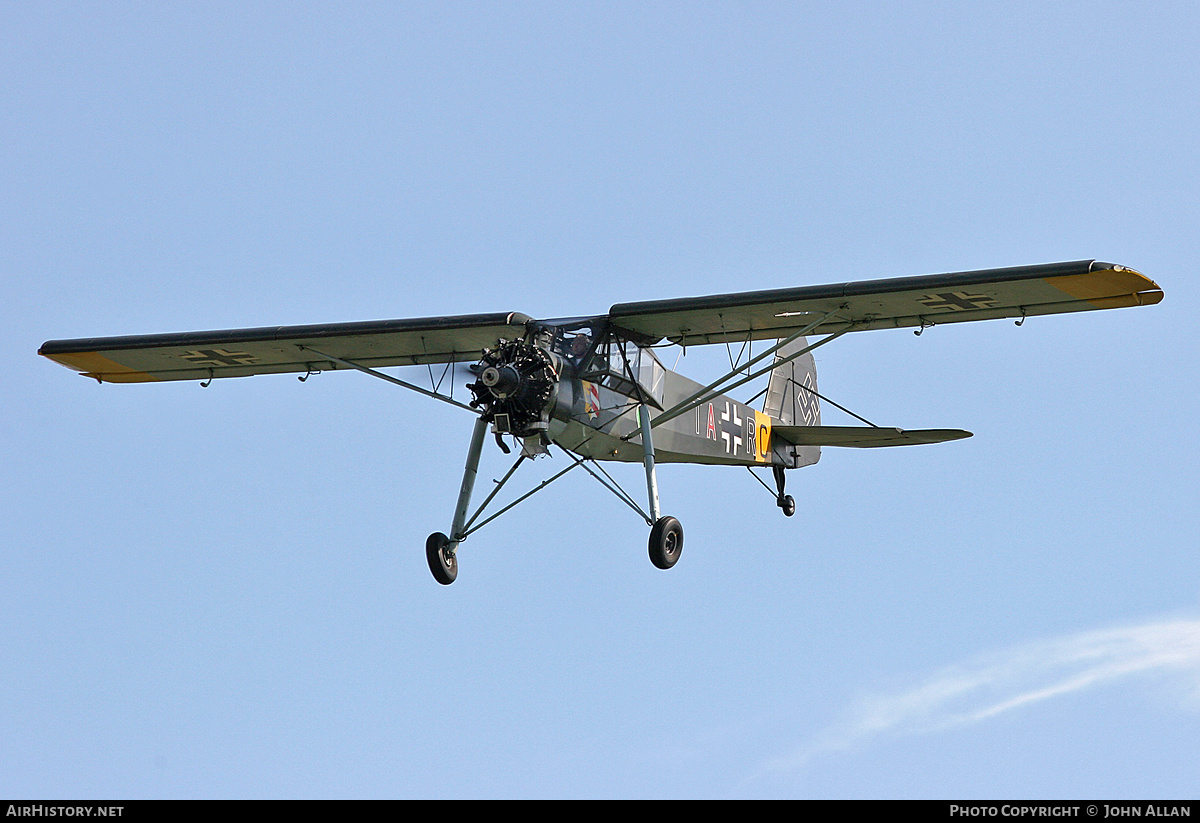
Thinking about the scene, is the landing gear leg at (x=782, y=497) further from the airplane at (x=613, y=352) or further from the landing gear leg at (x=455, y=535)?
the landing gear leg at (x=455, y=535)

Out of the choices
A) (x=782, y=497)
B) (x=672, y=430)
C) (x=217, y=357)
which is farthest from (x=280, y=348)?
(x=782, y=497)

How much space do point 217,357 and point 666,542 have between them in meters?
6.47

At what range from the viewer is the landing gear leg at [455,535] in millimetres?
16516

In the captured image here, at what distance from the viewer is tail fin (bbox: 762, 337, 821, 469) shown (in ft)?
70.1

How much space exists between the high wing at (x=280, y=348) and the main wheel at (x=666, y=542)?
2.56m

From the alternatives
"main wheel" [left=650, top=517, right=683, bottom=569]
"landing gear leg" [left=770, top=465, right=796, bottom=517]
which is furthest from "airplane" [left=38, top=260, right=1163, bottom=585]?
"landing gear leg" [left=770, top=465, right=796, bottom=517]

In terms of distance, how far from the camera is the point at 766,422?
2081 cm

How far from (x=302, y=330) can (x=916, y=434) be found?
7.45 meters

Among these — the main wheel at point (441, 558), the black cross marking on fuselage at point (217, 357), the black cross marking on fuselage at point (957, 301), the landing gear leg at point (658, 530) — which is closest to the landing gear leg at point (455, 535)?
the main wheel at point (441, 558)

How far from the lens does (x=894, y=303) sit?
16.1 meters

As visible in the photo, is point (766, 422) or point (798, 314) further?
point (766, 422)
